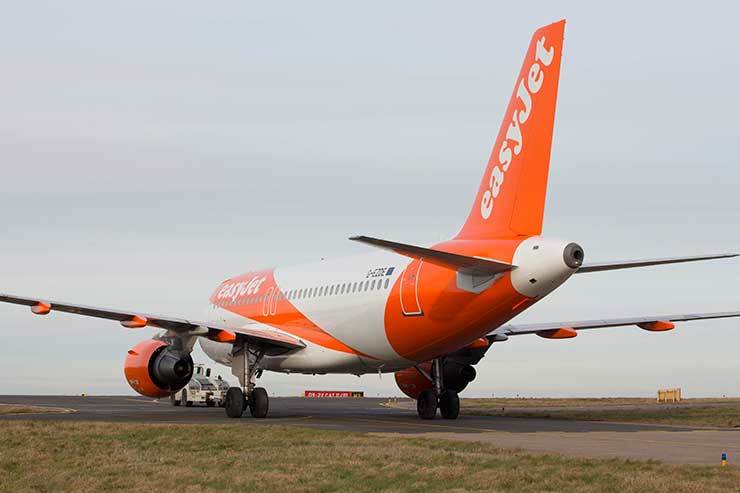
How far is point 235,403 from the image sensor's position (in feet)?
107

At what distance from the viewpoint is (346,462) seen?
17.6 m

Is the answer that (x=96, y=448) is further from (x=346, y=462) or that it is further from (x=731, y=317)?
(x=731, y=317)

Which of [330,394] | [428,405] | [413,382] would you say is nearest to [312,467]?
[428,405]

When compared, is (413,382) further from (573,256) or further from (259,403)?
(573,256)

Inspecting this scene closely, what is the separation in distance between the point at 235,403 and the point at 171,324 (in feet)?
10.6

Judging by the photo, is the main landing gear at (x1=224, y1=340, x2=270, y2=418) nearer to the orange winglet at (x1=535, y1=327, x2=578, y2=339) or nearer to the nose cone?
the orange winglet at (x1=535, y1=327, x2=578, y2=339)

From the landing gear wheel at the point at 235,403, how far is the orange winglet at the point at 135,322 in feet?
11.6

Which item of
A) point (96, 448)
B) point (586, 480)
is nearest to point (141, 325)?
point (96, 448)

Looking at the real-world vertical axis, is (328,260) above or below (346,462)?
above

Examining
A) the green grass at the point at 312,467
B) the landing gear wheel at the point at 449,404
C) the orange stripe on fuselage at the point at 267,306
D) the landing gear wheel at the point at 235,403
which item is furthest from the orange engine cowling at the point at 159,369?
the green grass at the point at 312,467

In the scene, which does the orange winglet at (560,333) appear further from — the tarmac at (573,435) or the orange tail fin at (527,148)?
the orange tail fin at (527,148)

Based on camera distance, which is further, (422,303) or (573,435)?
(422,303)

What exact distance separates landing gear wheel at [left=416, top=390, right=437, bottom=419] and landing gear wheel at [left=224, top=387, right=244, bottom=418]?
5.73m

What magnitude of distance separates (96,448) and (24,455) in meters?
1.51
